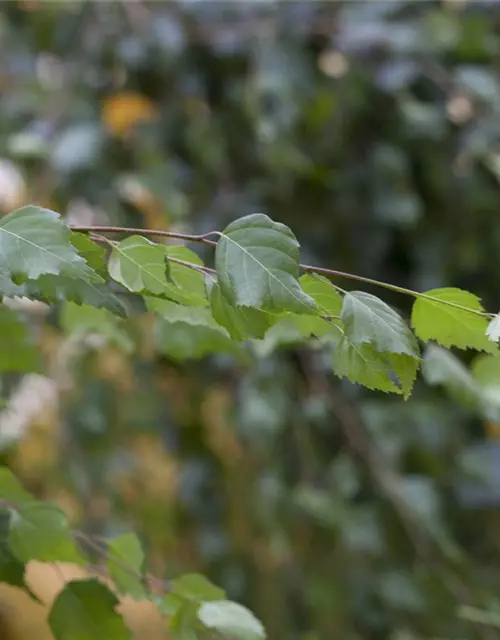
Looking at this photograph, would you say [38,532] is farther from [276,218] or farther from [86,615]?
[276,218]

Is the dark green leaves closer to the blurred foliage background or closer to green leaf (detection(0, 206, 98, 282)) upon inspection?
green leaf (detection(0, 206, 98, 282))

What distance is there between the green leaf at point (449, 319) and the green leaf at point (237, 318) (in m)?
0.08

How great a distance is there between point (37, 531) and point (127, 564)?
6 centimetres

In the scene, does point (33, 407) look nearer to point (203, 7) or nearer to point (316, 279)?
point (203, 7)

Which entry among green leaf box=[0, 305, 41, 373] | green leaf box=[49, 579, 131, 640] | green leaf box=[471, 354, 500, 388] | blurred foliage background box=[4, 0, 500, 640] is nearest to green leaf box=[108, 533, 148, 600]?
green leaf box=[49, 579, 131, 640]

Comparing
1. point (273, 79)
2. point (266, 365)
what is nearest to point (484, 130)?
point (273, 79)

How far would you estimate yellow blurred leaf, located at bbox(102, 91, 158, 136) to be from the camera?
104 centimetres

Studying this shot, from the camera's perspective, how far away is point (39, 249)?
1.07 ft

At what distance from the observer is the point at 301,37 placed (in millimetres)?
1001

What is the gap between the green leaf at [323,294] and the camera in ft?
1.20

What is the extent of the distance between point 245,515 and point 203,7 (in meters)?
0.68

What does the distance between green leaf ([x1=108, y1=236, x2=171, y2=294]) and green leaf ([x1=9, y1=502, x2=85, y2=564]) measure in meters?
0.16

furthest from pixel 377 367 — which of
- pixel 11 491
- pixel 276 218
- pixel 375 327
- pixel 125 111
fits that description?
pixel 125 111

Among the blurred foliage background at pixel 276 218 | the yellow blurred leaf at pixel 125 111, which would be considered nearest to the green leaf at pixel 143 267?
the blurred foliage background at pixel 276 218
